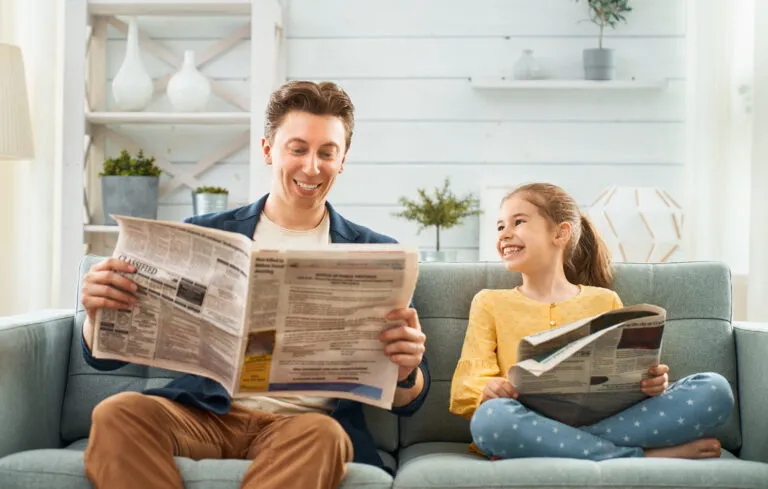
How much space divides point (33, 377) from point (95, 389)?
0.55 feet

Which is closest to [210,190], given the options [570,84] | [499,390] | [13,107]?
[13,107]

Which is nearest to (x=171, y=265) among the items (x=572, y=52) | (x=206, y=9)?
(x=206, y=9)

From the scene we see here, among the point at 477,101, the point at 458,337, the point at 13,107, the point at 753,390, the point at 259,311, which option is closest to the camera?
the point at 259,311

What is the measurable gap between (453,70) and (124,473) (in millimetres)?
2376

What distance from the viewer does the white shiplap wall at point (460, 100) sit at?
3.54m

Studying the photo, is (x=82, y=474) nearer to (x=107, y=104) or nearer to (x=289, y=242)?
(x=289, y=242)

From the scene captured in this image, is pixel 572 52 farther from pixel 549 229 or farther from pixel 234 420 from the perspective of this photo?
pixel 234 420

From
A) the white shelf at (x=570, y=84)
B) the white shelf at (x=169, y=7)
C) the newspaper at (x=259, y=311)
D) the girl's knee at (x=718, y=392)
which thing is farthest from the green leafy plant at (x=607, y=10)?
the newspaper at (x=259, y=311)

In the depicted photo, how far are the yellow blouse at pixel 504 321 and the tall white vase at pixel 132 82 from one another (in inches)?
72.0

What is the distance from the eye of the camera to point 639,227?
3145 mm

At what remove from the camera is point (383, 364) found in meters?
1.60

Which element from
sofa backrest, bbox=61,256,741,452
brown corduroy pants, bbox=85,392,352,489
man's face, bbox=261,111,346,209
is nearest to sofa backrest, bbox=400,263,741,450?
sofa backrest, bbox=61,256,741,452

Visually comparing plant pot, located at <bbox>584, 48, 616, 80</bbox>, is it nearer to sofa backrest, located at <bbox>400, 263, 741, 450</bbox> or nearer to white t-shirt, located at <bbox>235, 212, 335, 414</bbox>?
sofa backrest, located at <bbox>400, 263, 741, 450</bbox>

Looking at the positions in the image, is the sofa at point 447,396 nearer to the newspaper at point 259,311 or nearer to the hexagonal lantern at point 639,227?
the newspaper at point 259,311
